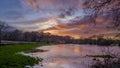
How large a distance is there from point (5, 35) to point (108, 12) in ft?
592

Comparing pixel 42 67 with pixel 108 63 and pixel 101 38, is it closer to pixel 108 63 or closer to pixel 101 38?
pixel 108 63

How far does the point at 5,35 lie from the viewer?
618 feet

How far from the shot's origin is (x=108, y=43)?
1677cm

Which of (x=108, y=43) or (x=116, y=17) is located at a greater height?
(x=116, y=17)

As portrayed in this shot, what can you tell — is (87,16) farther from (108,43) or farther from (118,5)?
(108,43)

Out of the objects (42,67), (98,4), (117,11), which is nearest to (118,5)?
(117,11)

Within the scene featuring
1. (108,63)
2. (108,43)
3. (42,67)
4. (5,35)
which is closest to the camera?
(108,43)

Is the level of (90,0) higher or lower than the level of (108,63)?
higher

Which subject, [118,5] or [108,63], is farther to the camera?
[108,63]

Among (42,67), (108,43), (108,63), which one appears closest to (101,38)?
(108,43)

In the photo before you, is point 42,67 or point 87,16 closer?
point 87,16

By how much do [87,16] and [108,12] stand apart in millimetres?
1179

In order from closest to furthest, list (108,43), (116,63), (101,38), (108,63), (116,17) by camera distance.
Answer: (116,17) → (101,38) → (108,43) → (116,63) → (108,63)

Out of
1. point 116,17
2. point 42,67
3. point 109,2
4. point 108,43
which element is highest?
point 109,2
